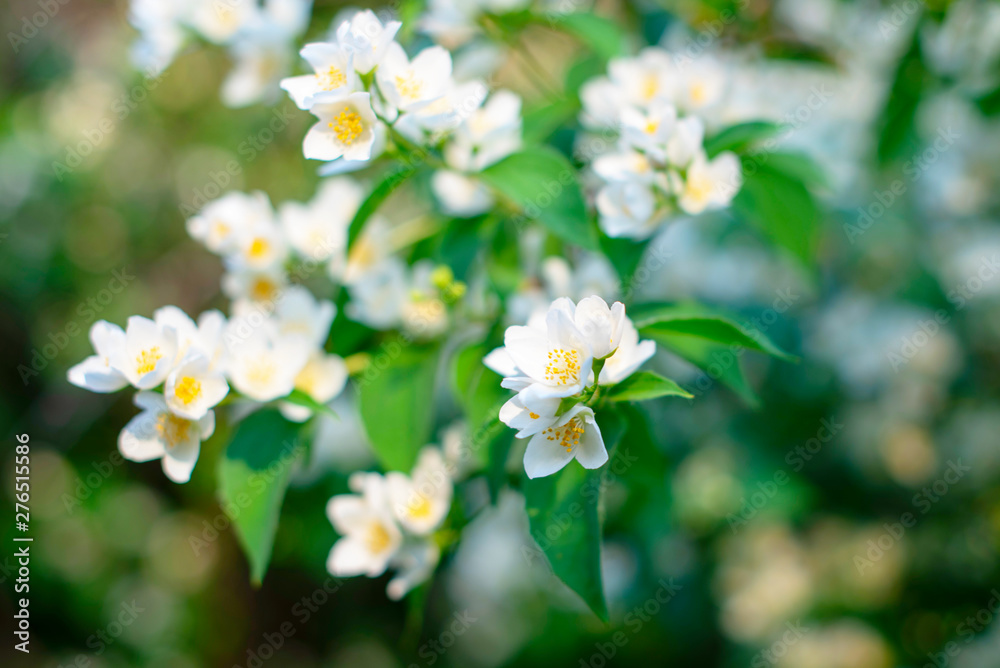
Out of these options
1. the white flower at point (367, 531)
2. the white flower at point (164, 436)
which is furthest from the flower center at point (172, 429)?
the white flower at point (367, 531)

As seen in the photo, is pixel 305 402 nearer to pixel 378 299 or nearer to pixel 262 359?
pixel 262 359

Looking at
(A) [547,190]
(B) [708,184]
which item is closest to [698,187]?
(B) [708,184]

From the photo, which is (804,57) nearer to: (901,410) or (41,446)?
(901,410)

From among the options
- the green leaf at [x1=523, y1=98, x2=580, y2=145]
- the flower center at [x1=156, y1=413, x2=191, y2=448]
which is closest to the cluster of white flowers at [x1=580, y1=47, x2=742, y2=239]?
the green leaf at [x1=523, y1=98, x2=580, y2=145]

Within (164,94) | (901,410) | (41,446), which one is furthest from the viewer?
(164,94)

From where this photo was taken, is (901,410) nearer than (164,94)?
Yes

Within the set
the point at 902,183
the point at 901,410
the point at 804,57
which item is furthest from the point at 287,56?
the point at 901,410

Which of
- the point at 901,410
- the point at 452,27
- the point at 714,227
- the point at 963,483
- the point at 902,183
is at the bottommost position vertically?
the point at 963,483

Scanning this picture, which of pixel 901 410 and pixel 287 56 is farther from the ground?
pixel 287 56
